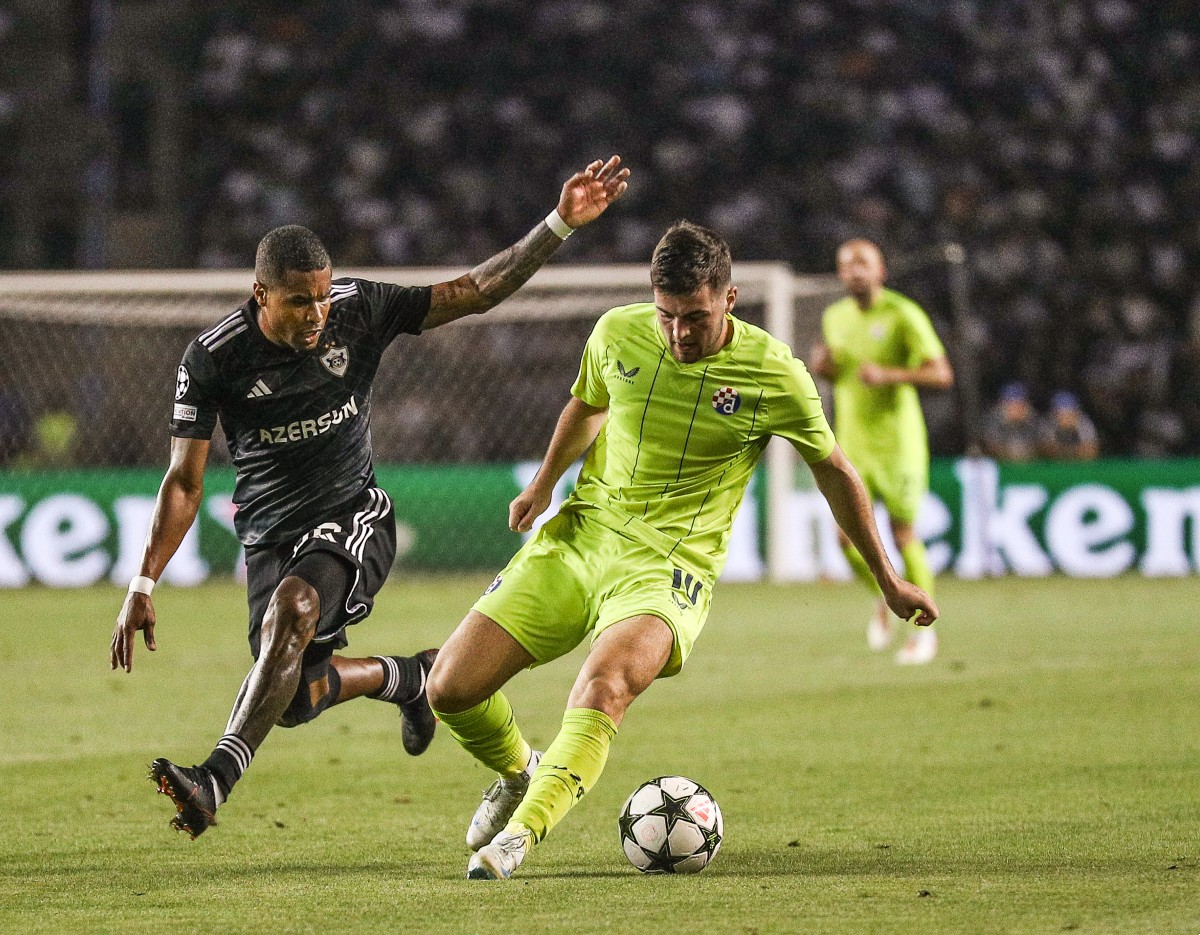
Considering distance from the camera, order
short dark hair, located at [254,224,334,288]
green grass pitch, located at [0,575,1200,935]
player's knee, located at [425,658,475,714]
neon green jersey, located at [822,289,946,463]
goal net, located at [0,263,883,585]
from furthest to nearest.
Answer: goal net, located at [0,263,883,585], neon green jersey, located at [822,289,946,463], short dark hair, located at [254,224,334,288], player's knee, located at [425,658,475,714], green grass pitch, located at [0,575,1200,935]

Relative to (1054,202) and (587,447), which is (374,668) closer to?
(587,447)

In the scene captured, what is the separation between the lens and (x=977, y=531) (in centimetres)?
1598

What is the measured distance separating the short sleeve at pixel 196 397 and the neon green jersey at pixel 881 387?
18.9 ft

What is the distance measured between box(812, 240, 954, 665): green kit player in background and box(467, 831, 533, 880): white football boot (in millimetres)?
5890

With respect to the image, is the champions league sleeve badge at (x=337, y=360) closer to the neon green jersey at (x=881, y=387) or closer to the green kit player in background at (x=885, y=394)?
the green kit player in background at (x=885, y=394)

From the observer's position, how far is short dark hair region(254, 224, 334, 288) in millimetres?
5195

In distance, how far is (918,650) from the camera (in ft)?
33.7

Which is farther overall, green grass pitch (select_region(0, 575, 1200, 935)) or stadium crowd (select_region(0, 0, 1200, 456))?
stadium crowd (select_region(0, 0, 1200, 456))

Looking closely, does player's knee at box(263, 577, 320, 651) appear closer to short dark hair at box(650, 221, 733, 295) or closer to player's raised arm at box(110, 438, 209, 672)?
player's raised arm at box(110, 438, 209, 672)

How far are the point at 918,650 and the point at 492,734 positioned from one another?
214 inches

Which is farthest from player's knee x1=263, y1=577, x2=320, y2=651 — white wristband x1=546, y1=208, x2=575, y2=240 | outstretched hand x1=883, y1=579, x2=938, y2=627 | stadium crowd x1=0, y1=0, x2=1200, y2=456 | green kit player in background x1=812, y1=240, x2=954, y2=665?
stadium crowd x1=0, y1=0, x2=1200, y2=456

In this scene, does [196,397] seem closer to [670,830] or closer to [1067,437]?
[670,830]

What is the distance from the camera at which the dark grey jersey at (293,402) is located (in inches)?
213

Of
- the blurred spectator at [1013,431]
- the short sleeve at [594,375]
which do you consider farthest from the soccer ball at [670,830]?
the blurred spectator at [1013,431]
